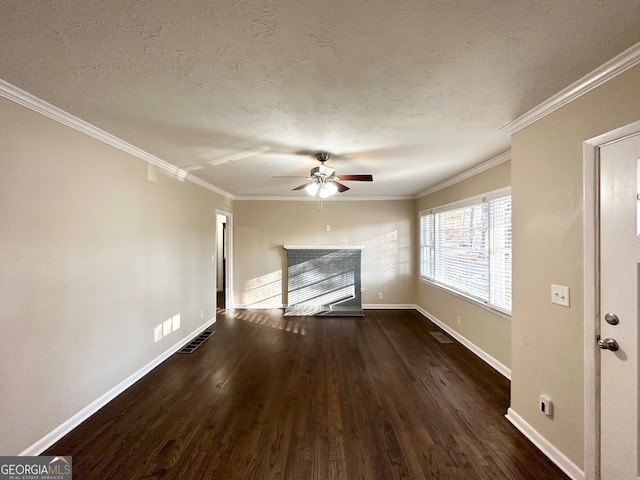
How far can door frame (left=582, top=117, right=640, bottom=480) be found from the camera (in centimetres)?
150

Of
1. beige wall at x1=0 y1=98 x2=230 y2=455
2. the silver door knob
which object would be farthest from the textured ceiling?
the silver door knob

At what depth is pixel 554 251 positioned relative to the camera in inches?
69.7

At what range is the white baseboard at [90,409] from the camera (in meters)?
1.78

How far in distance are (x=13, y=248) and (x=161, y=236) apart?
1539mm

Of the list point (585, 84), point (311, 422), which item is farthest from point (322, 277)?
point (585, 84)

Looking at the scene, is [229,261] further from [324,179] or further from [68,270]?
[68,270]

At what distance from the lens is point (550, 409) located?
1.78m

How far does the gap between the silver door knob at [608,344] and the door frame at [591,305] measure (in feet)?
0.15

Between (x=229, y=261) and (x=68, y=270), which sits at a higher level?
(x=68, y=270)

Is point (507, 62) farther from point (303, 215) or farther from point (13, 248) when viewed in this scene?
point (303, 215)

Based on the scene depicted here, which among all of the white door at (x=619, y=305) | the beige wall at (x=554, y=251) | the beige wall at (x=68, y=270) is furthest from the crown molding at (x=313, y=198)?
the white door at (x=619, y=305)

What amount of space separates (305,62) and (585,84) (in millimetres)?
1614

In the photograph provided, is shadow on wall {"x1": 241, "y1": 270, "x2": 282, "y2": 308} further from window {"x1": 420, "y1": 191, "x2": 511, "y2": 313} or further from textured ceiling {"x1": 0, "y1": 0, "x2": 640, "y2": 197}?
textured ceiling {"x1": 0, "y1": 0, "x2": 640, "y2": 197}

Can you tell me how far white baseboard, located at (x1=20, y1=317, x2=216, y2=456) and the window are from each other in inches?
157
